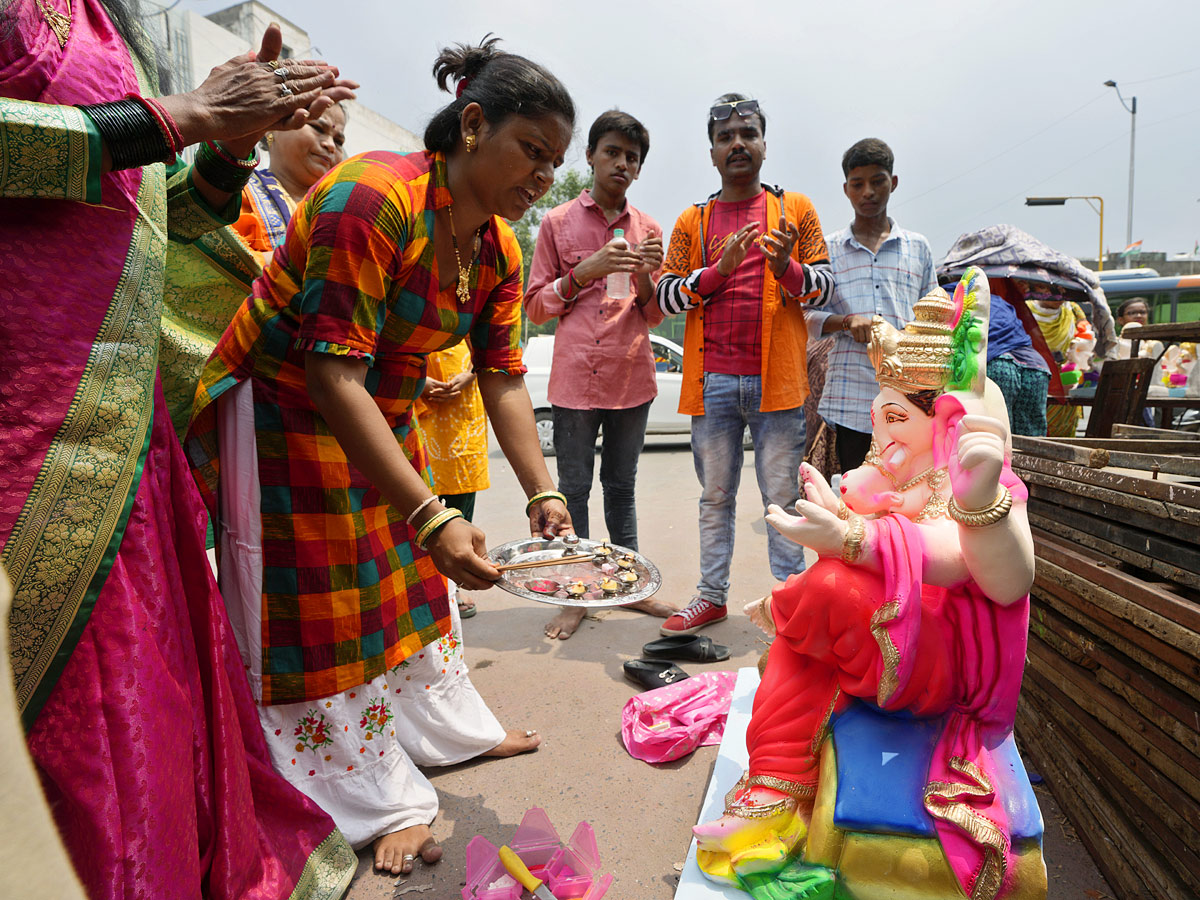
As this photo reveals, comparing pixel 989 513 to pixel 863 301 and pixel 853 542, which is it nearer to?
pixel 853 542

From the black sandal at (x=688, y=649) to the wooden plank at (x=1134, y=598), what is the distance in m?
1.43

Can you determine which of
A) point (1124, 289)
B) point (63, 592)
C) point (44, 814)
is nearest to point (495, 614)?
point (63, 592)

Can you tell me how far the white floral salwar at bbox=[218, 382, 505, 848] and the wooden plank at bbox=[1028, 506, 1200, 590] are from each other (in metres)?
2.07

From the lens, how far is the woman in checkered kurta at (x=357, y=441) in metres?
1.64

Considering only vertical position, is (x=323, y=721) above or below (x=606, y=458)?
below

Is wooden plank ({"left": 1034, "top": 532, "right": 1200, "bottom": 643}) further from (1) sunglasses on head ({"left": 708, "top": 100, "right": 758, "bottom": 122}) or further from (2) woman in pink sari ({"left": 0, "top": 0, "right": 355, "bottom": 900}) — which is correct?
(1) sunglasses on head ({"left": 708, "top": 100, "right": 758, "bottom": 122})

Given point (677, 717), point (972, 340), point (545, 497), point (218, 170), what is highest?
point (218, 170)

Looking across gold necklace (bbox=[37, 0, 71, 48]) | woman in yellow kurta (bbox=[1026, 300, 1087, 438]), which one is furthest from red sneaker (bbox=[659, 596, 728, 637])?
woman in yellow kurta (bbox=[1026, 300, 1087, 438])

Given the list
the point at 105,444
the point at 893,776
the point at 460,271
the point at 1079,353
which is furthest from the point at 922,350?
the point at 1079,353

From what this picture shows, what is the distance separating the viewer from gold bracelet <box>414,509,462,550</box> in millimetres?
1598

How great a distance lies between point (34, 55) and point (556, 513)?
4.90ft

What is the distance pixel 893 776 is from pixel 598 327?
2549 millimetres

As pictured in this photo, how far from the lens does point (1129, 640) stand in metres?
1.88

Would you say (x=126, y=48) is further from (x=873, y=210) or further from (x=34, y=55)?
(x=873, y=210)
